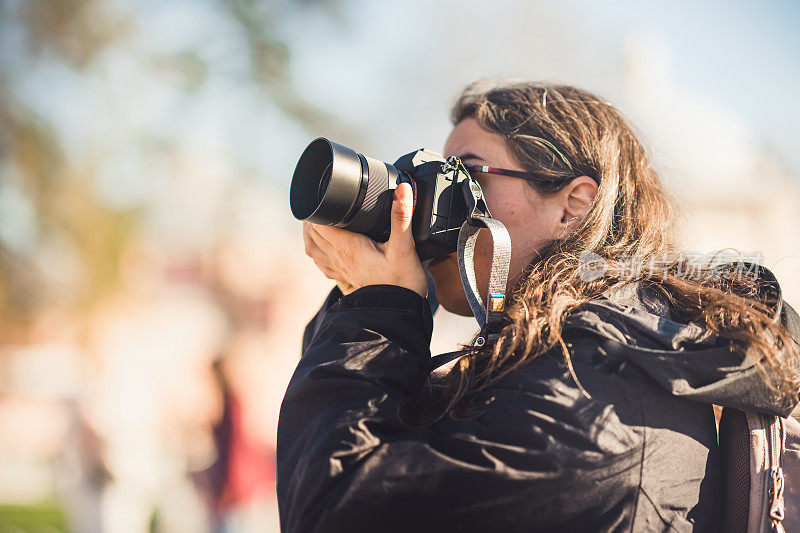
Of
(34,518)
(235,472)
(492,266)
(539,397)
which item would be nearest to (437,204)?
(492,266)

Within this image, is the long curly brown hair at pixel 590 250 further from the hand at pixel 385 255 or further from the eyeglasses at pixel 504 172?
the hand at pixel 385 255

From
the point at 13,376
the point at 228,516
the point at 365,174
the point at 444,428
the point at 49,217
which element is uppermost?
the point at 49,217

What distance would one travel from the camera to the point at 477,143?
5.10ft

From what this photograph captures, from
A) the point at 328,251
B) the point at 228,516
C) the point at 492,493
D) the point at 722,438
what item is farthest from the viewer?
the point at 228,516

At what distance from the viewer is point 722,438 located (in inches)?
46.1

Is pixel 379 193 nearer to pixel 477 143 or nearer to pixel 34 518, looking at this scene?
pixel 477 143

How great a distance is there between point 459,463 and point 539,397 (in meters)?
0.16

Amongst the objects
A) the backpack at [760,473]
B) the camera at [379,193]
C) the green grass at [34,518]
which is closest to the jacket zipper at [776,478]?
the backpack at [760,473]

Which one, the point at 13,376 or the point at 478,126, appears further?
the point at 13,376

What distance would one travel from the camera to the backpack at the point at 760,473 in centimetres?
107

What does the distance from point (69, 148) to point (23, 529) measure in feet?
12.7

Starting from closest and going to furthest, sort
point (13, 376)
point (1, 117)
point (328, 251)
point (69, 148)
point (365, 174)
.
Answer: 1. point (365, 174)
2. point (328, 251)
3. point (1, 117)
4. point (69, 148)
5. point (13, 376)

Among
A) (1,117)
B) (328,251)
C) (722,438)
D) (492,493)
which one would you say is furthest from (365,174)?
(1,117)

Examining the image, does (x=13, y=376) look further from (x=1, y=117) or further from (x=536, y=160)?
(x=536, y=160)
